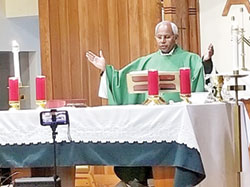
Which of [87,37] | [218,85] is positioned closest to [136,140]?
[218,85]

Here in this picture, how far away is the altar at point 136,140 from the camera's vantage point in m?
2.77

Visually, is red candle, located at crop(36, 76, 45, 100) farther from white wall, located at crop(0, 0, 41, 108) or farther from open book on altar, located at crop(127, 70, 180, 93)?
white wall, located at crop(0, 0, 41, 108)

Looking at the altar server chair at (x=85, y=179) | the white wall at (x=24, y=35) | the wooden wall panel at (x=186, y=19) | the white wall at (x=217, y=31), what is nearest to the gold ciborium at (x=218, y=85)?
the altar server chair at (x=85, y=179)

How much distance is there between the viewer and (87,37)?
4.95 metres

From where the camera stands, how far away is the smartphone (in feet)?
9.37

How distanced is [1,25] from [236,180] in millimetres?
4654

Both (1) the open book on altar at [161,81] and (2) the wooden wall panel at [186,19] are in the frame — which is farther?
(2) the wooden wall panel at [186,19]

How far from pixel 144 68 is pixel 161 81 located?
28.6 inches

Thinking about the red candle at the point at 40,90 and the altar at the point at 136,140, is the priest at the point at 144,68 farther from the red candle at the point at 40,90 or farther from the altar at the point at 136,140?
the altar at the point at 136,140

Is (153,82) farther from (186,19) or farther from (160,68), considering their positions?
(186,19)

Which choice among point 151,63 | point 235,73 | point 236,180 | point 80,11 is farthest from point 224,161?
point 80,11

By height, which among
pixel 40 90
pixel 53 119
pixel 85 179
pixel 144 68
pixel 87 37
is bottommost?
pixel 85 179

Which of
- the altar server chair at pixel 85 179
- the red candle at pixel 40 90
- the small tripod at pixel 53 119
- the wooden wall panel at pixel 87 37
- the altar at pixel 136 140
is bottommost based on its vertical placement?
the altar server chair at pixel 85 179

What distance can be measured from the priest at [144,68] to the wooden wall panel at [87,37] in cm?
96
